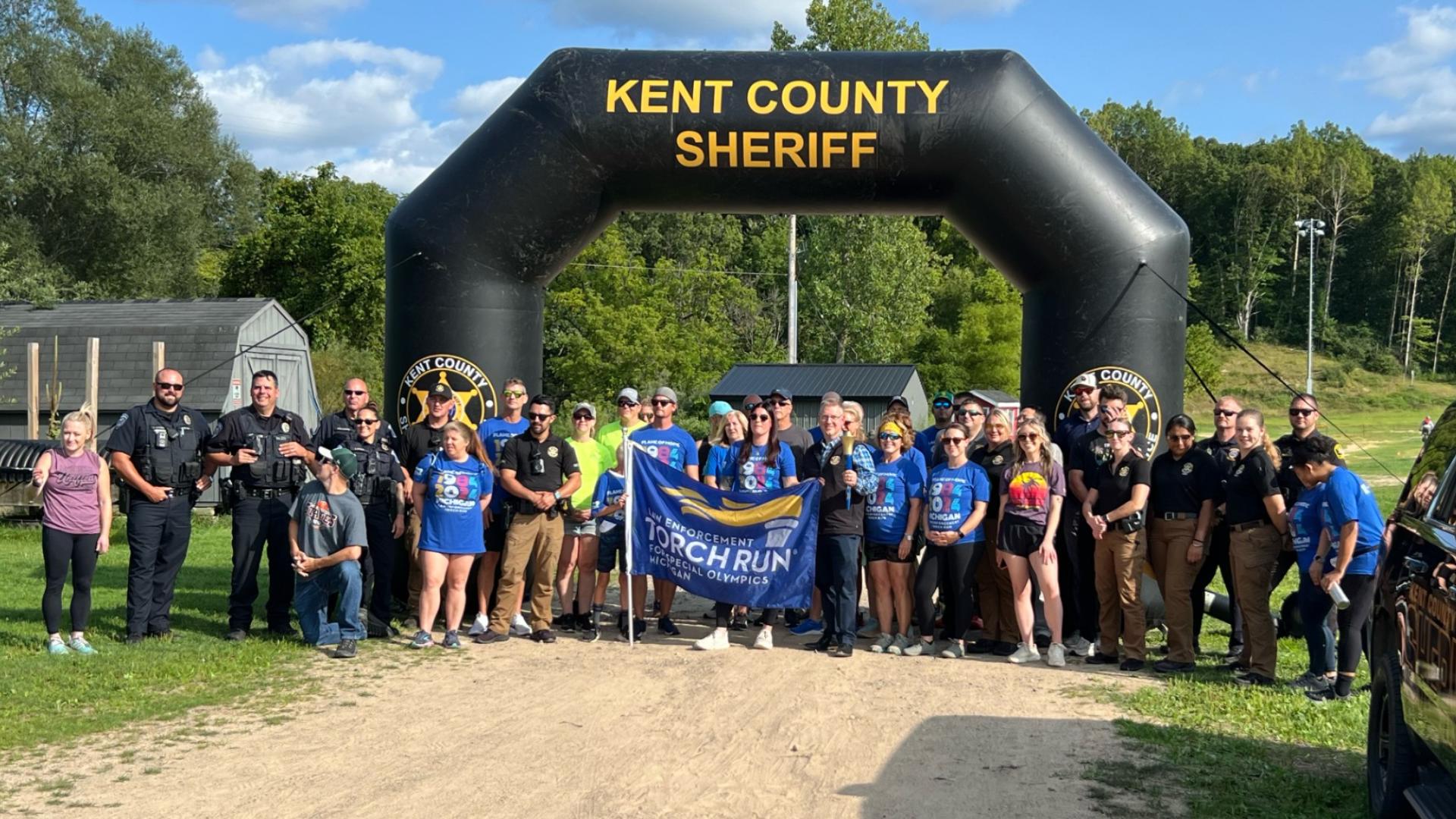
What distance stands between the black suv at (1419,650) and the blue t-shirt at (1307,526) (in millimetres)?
1736

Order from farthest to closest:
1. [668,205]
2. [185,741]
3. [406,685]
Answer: [668,205], [406,685], [185,741]

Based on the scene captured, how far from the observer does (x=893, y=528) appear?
902 centimetres

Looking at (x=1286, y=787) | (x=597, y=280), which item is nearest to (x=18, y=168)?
(x=597, y=280)

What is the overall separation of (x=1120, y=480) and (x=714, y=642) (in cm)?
305

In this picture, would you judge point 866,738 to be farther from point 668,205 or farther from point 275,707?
point 668,205

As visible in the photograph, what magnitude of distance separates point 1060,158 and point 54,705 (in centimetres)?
763

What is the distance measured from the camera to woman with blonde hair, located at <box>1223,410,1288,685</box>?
791 cm

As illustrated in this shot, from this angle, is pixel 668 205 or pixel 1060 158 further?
pixel 668 205

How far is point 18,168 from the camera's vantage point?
40156 mm

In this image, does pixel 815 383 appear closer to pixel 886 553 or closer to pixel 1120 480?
pixel 886 553

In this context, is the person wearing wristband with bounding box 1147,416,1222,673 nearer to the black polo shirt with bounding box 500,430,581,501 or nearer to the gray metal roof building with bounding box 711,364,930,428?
the black polo shirt with bounding box 500,430,581,501

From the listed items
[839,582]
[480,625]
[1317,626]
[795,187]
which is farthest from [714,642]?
[1317,626]

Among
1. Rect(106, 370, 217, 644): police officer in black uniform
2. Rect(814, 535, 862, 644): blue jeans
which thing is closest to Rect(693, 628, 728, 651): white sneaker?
Rect(814, 535, 862, 644): blue jeans

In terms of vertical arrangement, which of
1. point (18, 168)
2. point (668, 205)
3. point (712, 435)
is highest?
point (18, 168)
